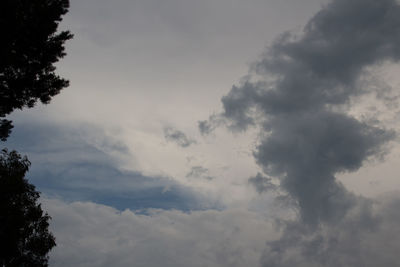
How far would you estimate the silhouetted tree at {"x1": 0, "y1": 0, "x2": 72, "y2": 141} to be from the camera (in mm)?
17188

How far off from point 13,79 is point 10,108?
6.74ft

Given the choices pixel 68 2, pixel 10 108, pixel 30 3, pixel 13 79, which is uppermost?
pixel 68 2

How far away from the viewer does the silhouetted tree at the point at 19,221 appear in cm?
1853

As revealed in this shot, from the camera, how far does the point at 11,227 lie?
18.5 meters

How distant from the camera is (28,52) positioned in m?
18.9

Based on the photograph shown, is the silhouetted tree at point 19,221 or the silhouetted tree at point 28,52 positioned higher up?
the silhouetted tree at point 28,52

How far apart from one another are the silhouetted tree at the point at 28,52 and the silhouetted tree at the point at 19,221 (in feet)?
8.86

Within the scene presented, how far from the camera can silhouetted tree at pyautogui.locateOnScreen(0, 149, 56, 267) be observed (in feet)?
60.8

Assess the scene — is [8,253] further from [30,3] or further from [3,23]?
[30,3]

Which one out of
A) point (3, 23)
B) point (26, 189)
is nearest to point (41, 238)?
point (26, 189)

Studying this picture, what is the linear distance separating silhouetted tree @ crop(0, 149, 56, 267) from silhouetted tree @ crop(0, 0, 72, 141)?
8.86ft

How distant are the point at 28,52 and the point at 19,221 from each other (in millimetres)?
11042

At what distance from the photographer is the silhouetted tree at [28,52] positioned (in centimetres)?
1719

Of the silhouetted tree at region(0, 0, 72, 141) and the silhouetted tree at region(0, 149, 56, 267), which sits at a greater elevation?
the silhouetted tree at region(0, 0, 72, 141)
